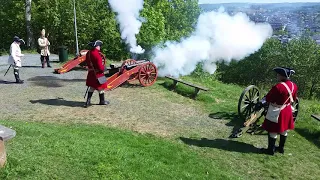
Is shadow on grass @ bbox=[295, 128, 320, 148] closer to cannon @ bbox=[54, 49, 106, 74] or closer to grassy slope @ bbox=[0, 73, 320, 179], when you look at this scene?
grassy slope @ bbox=[0, 73, 320, 179]

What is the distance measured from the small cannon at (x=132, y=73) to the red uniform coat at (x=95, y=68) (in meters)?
1.44

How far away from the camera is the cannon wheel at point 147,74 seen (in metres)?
10.2

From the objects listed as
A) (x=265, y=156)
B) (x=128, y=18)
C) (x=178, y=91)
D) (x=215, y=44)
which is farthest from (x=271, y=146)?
(x=128, y=18)

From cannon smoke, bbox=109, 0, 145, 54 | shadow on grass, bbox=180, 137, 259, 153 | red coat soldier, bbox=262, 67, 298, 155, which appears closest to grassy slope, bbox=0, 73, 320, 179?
shadow on grass, bbox=180, 137, 259, 153

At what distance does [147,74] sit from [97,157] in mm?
5532

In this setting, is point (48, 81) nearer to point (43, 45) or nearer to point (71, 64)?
point (71, 64)

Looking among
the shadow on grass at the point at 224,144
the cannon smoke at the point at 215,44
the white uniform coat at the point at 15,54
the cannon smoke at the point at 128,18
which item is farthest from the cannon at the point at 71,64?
the shadow on grass at the point at 224,144

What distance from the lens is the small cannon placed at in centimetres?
978

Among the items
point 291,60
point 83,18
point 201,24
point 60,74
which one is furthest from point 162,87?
point 291,60

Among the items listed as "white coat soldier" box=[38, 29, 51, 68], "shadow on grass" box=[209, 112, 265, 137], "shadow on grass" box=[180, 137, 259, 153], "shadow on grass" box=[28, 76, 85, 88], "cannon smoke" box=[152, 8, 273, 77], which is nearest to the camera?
"shadow on grass" box=[180, 137, 259, 153]

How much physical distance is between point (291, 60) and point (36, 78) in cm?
2687

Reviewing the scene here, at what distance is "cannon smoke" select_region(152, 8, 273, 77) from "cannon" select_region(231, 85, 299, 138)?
99.6 inches

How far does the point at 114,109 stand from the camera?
807 centimetres

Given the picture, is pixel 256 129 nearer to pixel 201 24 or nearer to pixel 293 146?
pixel 293 146
